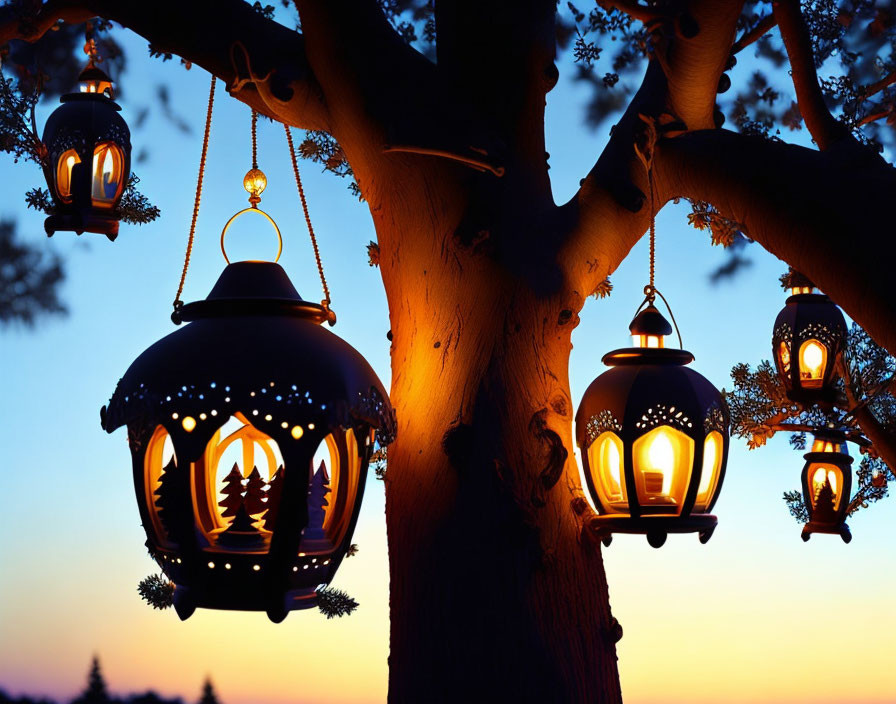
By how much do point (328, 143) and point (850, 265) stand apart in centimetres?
235

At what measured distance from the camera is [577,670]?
2219mm

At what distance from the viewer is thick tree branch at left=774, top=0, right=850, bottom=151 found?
274cm

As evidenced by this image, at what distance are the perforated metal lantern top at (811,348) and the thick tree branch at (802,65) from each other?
55.8 inches

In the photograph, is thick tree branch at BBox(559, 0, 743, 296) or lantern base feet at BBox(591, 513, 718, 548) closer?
lantern base feet at BBox(591, 513, 718, 548)

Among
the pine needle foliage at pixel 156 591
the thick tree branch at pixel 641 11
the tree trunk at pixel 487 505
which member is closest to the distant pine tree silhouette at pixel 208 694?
the pine needle foliage at pixel 156 591

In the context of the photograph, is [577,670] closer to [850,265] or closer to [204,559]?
[204,559]

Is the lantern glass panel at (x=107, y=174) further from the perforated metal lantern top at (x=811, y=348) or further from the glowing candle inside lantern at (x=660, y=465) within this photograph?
the perforated metal lantern top at (x=811, y=348)

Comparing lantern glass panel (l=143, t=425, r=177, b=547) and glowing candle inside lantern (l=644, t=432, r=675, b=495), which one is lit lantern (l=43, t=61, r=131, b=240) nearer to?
lantern glass panel (l=143, t=425, r=177, b=547)

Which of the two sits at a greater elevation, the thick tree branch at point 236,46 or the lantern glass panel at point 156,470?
the thick tree branch at point 236,46

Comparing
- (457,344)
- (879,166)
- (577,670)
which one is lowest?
(577,670)

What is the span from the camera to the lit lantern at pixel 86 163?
3260 mm

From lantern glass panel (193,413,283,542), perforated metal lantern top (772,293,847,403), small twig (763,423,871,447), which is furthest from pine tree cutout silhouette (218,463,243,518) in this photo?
small twig (763,423,871,447)

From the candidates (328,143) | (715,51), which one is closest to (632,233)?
(715,51)

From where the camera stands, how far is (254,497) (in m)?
1.87
